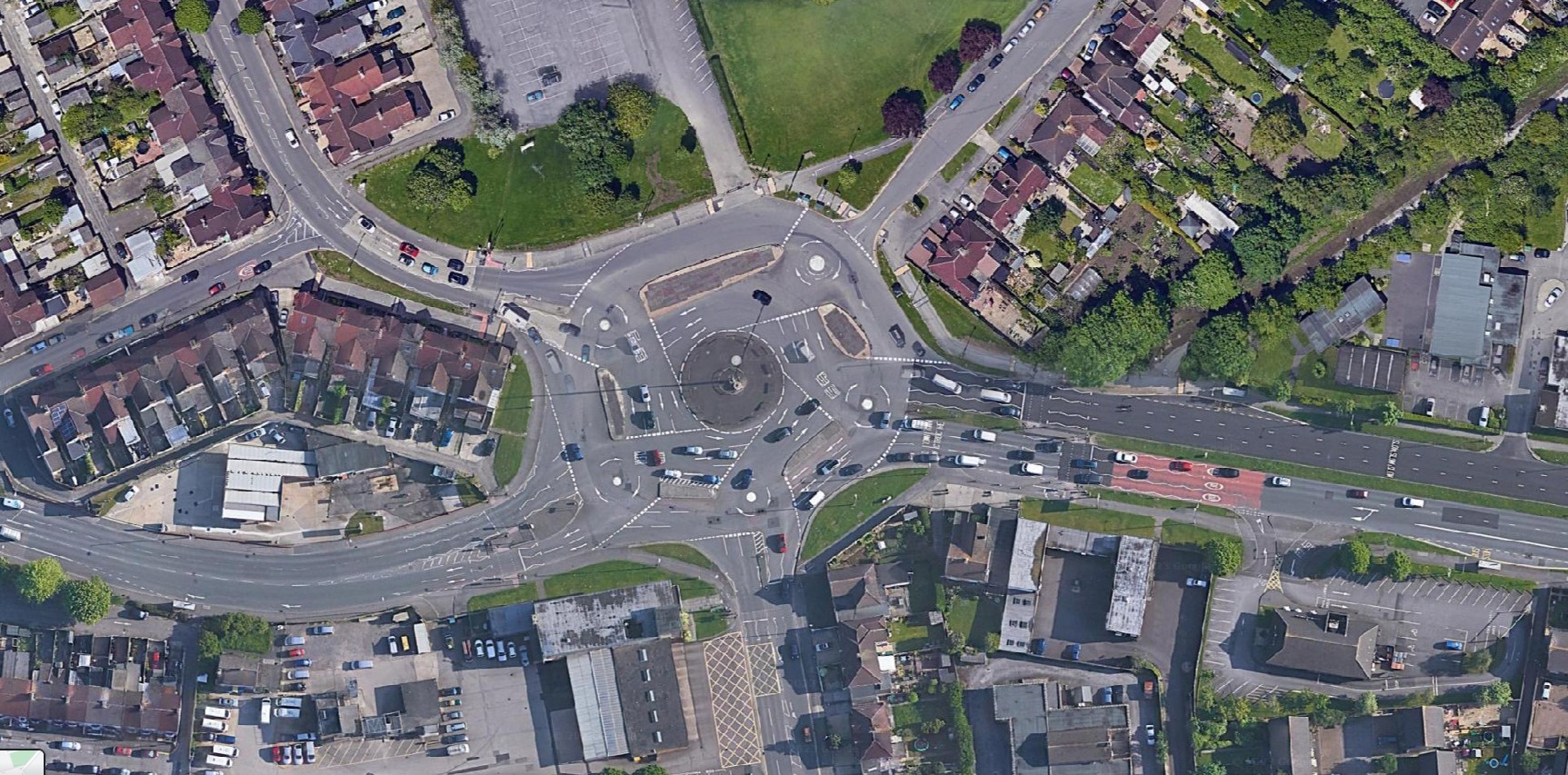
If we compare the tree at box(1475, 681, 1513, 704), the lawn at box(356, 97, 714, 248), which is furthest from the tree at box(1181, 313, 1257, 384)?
the lawn at box(356, 97, 714, 248)

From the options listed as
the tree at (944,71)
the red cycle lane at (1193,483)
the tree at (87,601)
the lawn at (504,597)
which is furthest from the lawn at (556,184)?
the red cycle lane at (1193,483)

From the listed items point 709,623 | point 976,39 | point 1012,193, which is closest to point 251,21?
point 976,39

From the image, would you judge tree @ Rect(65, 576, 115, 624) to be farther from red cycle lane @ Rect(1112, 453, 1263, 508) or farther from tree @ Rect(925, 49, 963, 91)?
red cycle lane @ Rect(1112, 453, 1263, 508)

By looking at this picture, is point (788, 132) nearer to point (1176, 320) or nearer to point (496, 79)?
point (496, 79)

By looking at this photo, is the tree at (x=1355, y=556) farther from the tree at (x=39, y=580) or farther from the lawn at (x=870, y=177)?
the tree at (x=39, y=580)

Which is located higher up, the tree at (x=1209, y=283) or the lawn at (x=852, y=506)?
the tree at (x=1209, y=283)

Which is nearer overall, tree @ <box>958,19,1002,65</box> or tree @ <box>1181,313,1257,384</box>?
tree @ <box>1181,313,1257,384</box>
